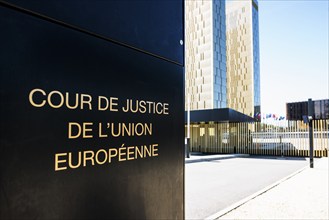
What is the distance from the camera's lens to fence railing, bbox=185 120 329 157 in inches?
755

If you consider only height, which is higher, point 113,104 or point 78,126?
point 113,104

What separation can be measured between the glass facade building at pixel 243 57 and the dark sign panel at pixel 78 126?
226ft

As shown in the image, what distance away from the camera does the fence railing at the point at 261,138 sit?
19.2 m

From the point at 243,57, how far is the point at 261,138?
52.9 meters

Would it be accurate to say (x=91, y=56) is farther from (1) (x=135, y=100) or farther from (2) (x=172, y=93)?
(2) (x=172, y=93)

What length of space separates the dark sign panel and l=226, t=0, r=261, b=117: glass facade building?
2710 inches

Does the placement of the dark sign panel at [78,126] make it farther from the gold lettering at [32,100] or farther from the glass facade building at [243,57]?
the glass facade building at [243,57]

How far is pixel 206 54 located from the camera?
51.8 metres

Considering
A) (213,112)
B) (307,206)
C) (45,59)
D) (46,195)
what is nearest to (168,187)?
(46,195)

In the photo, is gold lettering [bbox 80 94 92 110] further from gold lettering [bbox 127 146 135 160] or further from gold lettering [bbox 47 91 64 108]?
gold lettering [bbox 127 146 135 160]

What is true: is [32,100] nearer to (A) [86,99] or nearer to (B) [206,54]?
(A) [86,99]

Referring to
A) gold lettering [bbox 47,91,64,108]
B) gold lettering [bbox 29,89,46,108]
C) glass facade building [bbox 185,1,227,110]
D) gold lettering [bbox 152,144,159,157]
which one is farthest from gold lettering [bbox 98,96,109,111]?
glass facade building [bbox 185,1,227,110]

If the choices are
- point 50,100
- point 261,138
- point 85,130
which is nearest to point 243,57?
point 261,138

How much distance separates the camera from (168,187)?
2.26 metres
